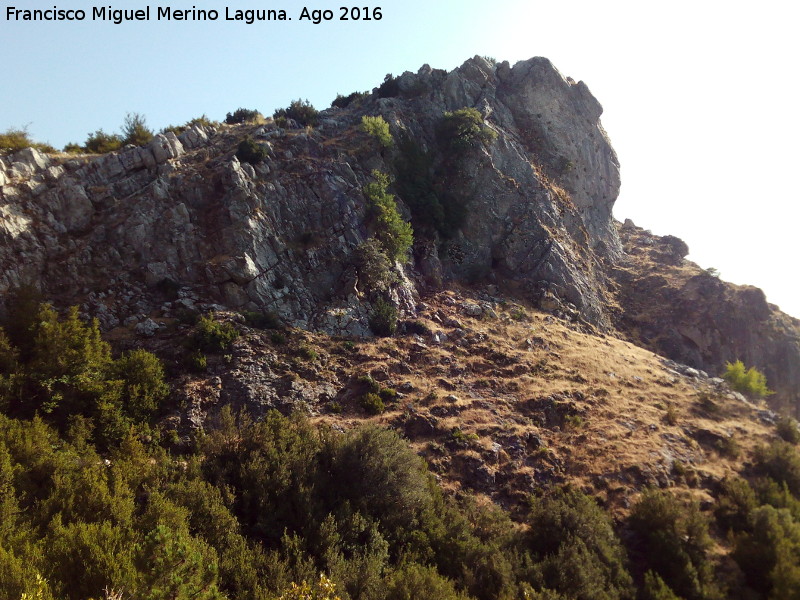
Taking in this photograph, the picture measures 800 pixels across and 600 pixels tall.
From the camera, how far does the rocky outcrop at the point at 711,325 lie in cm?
3425

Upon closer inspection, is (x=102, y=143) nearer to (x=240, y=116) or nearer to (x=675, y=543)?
(x=240, y=116)

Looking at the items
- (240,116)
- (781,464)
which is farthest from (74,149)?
(781,464)

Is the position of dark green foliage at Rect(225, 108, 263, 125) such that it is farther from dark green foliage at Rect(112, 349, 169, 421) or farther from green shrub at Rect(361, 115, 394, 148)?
dark green foliage at Rect(112, 349, 169, 421)

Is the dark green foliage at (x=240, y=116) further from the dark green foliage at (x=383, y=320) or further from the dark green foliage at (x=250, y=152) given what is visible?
the dark green foliage at (x=383, y=320)

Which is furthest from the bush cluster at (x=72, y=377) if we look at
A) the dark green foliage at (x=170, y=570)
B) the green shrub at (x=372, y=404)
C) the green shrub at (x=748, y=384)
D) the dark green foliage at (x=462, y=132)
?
the green shrub at (x=748, y=384)

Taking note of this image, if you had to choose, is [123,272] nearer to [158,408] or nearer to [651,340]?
[158,408]

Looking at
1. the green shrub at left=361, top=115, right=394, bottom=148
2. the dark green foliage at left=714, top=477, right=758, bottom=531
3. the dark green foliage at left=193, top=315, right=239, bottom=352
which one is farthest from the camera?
the green shrub at left=361, top=115, right=394, bottom=148

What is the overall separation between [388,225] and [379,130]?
10199 millimetres

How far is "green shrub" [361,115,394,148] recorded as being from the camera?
35.8m

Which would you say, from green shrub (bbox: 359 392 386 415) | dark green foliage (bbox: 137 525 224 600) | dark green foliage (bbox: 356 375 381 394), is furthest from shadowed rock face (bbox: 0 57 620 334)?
dark green foliage (bbox: 137 525 224 600)

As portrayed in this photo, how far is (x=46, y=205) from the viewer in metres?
23.0

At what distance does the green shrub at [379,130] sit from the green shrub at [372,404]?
22.9 metres

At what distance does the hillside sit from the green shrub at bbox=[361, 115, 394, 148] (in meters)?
0.44

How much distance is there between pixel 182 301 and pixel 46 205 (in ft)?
29.0
